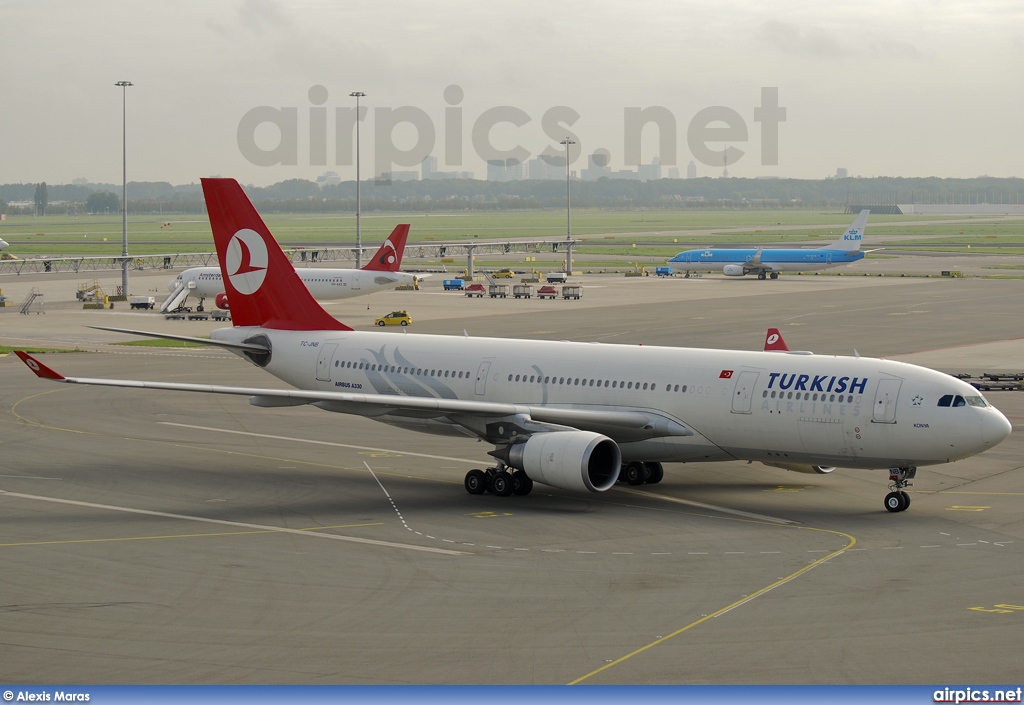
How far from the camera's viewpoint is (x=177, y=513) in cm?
3516

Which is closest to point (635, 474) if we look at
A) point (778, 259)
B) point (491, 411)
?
point (491, 411)

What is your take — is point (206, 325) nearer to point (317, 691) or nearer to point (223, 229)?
point (223, 229)

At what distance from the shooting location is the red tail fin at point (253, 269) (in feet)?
145

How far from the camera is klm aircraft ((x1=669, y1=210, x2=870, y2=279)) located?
15638 centimetres

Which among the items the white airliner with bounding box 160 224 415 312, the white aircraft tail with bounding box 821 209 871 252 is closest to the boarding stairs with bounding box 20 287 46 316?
the white airliner with bounding box 160 224 415 312

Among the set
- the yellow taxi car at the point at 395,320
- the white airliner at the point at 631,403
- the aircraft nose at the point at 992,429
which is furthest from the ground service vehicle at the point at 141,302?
the aircraft nose at the point at 992,429

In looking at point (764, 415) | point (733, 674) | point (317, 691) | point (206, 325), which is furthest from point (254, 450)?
point (206, 325)

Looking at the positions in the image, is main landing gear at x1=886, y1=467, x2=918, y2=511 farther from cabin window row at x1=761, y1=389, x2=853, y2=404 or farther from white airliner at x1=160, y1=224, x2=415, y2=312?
white airliner at x1=160, y1=224, x2=415, y2=312

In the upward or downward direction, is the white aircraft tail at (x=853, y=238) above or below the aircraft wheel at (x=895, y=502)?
above

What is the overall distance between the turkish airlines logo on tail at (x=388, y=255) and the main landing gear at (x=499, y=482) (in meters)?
68.2

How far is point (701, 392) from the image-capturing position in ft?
120

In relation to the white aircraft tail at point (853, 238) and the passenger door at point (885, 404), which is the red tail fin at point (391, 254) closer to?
the passenger door at point (885, 404)

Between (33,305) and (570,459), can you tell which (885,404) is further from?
(33,305)

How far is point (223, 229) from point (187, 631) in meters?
22.8
